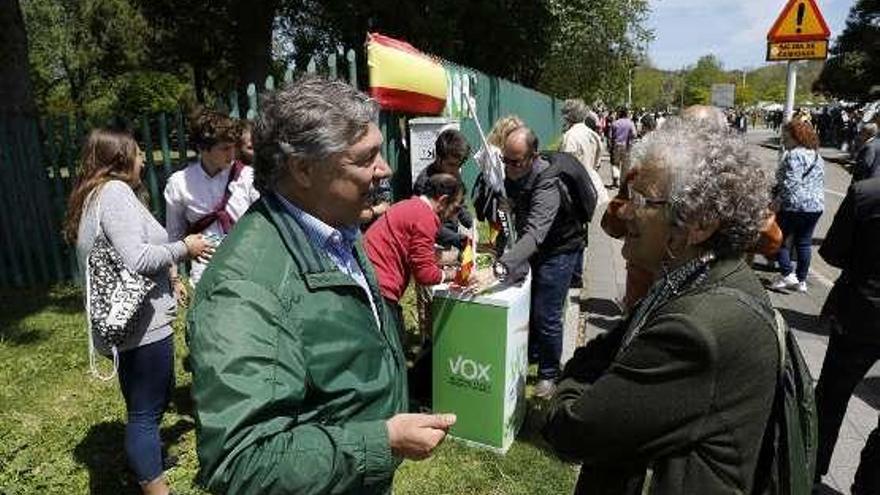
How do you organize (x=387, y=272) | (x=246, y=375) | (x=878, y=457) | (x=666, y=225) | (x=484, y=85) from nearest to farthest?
(x=246, y=375) < (x=666, y=225) < (x=878, y=457) < (x=387, y=272) < (x=484, y=85)

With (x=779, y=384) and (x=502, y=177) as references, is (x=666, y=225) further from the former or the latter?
(x=502, y=177)

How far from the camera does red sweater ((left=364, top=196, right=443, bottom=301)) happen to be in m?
3.84

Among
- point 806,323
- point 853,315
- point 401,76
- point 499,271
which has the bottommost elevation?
point 806,323

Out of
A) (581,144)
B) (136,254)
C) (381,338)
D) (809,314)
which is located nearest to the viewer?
(381,338)

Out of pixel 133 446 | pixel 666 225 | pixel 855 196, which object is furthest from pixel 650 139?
pixel 133 446

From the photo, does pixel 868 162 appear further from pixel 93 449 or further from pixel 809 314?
pixel 93 449

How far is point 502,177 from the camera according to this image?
4117 millimetres

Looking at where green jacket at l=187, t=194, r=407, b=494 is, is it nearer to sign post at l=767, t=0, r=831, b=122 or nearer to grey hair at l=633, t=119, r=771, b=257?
grey hair at l=633, t=119, r=771, b=257

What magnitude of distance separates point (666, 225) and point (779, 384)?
0.48 m

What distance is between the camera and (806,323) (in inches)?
251

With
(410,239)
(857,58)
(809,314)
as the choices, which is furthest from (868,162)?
(857,58)

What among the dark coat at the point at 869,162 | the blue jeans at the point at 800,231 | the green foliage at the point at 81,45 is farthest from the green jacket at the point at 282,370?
the green foliage at the point at 81,45

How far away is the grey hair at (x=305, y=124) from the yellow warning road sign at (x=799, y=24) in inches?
276

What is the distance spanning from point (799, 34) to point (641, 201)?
658cm
